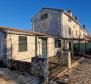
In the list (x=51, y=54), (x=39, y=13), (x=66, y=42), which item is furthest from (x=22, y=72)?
(x=39, y=13)

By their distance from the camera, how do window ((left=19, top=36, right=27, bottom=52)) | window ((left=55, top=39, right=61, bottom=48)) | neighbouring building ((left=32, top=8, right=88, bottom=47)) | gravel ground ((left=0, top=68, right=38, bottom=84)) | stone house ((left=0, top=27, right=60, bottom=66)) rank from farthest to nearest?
neighbouring building ((left=32, top=8, right=88, bottom=47))
window ((left=55, top=39, right=61, bottom=48))
window ((left=19, top=36, right=27, bottom=52))
stone house ((left=0, top=27, right=60, bottom=66))
gravel ground ((left=0, top=68, right=38, bottom=84))

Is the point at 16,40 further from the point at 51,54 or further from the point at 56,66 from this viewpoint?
the point at 51,54

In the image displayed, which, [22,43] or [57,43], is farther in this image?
[57,43]

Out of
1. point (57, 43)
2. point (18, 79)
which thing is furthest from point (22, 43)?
point (57, 43)

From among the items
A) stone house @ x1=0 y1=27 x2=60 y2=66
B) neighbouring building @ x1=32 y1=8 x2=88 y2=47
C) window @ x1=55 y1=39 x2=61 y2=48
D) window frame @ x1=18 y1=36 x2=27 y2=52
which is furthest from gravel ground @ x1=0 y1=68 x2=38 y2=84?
neighbouring building @ x1=32 y1=8 x2=88 y2=47

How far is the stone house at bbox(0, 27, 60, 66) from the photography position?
12133 mm

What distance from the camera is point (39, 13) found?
26953mm

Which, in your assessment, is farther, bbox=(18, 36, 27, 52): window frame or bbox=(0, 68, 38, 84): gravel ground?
bbox=(18, 36, 27, 52): window frame

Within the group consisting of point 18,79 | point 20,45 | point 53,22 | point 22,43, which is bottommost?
point 18,79

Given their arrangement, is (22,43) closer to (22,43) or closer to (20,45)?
(22,43)

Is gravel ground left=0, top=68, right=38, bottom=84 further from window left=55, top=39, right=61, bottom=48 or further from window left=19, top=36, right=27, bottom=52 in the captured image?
window left=55, top=39, right=61, bottom=48

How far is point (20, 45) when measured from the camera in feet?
45.6

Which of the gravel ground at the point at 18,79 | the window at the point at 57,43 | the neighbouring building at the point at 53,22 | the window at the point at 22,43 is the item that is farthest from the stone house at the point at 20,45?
the neighbouring building at the point at 53,22

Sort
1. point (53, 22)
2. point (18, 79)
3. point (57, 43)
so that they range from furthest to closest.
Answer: point (53, 22) < point (57, 43) < point (18, 79)
